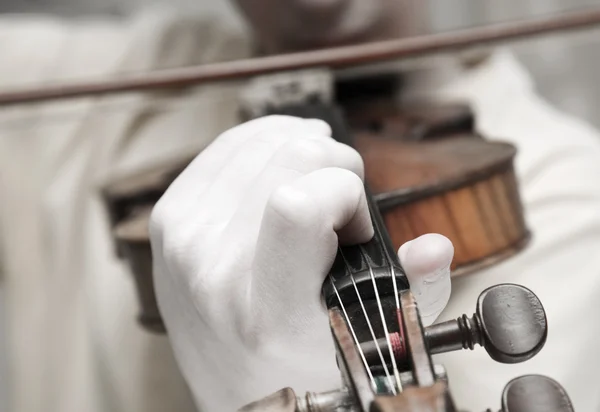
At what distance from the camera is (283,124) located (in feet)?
1.07

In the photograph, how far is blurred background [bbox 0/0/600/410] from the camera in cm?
93

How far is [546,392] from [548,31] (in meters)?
0.51

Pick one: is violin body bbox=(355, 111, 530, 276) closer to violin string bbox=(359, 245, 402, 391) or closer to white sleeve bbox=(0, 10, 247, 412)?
violin string bbox=(359, 245, 402, 391)

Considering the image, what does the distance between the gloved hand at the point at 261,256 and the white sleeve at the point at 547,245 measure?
0.04 m

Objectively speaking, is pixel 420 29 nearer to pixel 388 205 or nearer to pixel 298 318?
pixel 388 205

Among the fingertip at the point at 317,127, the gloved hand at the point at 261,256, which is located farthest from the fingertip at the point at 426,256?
the fingertip at the point at 317,127

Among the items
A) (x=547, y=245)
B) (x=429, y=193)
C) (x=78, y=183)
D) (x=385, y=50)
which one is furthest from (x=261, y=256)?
(x=78, y=183)

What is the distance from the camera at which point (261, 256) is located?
0.84ft

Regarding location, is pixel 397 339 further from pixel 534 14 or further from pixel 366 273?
pixel 534 14

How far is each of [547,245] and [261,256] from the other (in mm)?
281

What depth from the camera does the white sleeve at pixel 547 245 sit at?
9.7 inches

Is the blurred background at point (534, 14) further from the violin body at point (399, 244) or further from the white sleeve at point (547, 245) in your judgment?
the violin body at point (399, 244)

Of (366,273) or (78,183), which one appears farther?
Answer: (78,183)

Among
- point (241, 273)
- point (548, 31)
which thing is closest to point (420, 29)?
point (548, 31)
